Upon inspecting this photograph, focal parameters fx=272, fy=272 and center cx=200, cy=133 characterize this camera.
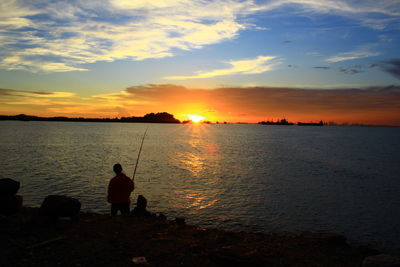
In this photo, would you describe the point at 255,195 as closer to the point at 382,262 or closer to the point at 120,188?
the point at 120,188

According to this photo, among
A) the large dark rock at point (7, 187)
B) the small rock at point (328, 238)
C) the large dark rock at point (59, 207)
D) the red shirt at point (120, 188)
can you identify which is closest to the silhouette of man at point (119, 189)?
the red shirt at point (120, 188)

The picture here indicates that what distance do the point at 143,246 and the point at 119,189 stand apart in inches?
142

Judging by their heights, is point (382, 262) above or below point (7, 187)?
below

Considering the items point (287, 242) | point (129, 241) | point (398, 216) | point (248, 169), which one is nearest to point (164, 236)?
point (129, 241)

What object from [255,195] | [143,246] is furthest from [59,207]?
[255,195]

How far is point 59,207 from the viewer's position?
30.5 ft

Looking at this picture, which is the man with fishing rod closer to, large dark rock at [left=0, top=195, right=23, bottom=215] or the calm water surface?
large dark rock at [left=0, top=195, right=23, bottom=215]

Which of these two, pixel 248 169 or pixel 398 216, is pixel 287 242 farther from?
pixel 248 169

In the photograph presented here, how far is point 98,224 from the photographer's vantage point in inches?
383

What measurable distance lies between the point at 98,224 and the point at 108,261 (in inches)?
117

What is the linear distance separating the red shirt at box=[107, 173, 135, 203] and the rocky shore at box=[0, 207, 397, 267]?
0.86 meters

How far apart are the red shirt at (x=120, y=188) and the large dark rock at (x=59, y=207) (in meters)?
1.60

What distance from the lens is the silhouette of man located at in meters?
11.1

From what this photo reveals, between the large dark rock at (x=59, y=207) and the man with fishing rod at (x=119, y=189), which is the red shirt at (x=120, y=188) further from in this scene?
the large dark rock at (x=59, y=207)
